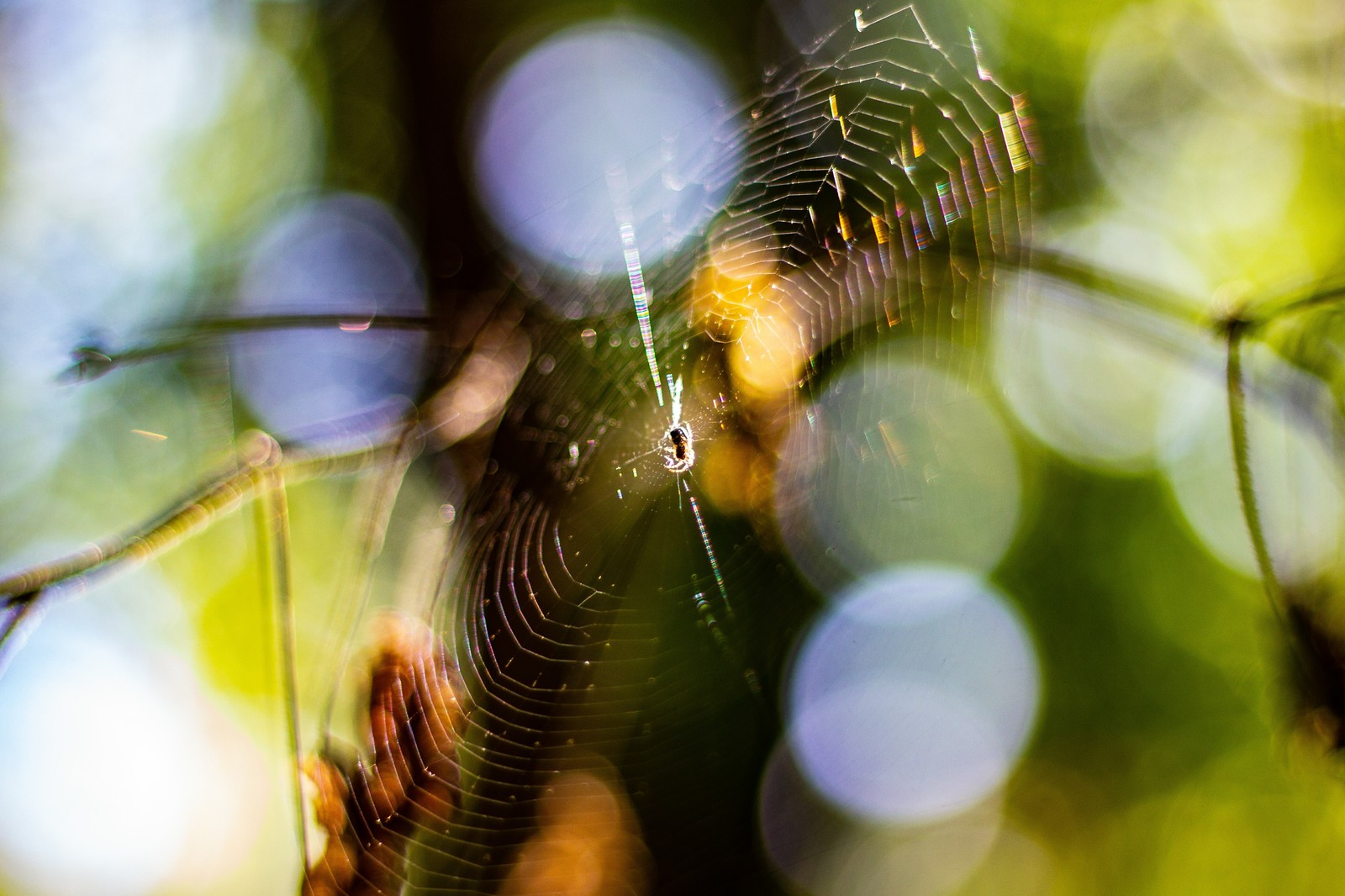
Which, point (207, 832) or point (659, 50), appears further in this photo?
point (207, 832)

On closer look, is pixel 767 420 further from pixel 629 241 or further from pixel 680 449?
pixel 680 449

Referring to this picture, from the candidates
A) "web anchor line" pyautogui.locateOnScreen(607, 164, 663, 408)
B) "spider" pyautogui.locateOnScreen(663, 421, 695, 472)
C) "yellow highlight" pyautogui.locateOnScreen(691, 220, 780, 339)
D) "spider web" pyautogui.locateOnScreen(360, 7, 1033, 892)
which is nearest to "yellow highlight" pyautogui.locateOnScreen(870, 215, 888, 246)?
"spider web" pyautogui.locateOnScreen(360, 7, 1033, 892)

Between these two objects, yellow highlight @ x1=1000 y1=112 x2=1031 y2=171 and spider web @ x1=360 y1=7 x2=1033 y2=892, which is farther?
yellow highlight @ x1=1000 y1=112 x2=1031 y2=171

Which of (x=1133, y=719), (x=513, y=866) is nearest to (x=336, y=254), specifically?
(x=513, y=866)

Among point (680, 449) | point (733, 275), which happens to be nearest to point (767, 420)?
point (733, 275)

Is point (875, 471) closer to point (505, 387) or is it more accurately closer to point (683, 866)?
point (683, 866)

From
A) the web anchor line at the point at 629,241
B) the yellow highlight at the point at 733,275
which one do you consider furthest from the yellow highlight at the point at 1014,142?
the web anchor line at the point at 629,241

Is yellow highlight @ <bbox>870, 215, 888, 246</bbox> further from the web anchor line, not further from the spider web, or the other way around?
the web anchor line

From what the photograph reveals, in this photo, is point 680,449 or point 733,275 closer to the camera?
point 733,275
